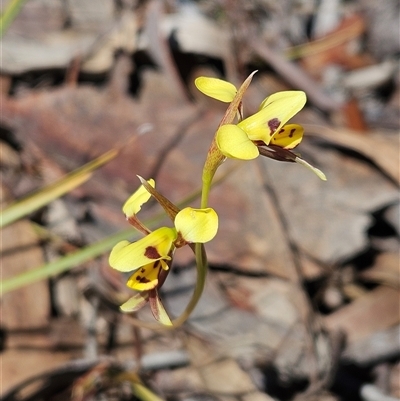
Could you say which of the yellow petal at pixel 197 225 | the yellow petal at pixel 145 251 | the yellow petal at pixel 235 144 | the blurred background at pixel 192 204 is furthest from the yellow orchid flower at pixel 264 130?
the blurred background at pixel 192 204

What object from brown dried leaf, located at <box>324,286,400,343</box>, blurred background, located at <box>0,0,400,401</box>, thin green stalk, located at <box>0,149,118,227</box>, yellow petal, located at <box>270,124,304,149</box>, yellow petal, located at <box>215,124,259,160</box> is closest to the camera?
yellow petal, located at <box>215,124,259,160</box>

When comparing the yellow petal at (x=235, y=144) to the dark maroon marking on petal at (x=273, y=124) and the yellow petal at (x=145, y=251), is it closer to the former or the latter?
the dark maroon marking on petal at (x=273, y=124)

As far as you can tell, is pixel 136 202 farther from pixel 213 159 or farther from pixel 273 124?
pixel 273 124

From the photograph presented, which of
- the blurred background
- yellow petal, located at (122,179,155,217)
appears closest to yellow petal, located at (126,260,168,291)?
yellow petal, located at (122,179,155,217)

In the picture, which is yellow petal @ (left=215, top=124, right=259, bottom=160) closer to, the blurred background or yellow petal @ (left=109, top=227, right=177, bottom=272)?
yellow petal @ (left=109, top=227, right=177, bottom=272)

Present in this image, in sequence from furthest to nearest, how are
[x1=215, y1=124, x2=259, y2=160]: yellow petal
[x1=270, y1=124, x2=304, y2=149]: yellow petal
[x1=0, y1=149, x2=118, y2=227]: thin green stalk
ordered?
[x1=0, y1=149, x2=118, y2=227]: thin green stalk → [x1=270, y1=124, x2=304, y2=149]: yellow petal → [x1=215, y1=124, x2=259, y2=160]: yellow petal

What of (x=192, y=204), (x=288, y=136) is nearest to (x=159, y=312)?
(x=288, y=136)
